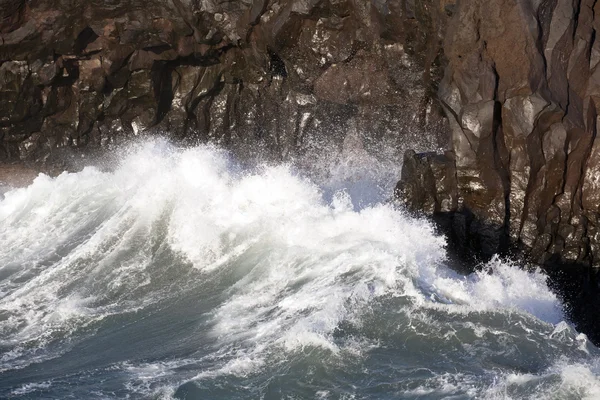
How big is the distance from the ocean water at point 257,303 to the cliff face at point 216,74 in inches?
76.5

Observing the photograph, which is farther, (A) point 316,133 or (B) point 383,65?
(A) point 316,133

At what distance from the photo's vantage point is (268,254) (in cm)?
998

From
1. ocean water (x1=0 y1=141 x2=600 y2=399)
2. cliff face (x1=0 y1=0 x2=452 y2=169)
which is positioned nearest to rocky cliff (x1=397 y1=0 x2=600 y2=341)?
ocean water (x1=0 y1=141 x2=600 y2=399)

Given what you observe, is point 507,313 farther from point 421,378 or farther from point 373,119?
point 373,119

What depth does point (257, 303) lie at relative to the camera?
8789 mm

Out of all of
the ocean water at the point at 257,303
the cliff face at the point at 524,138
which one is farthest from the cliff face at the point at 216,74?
the cliff face at the point at 524,138

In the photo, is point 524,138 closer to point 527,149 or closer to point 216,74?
point 527,149

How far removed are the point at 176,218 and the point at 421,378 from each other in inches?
214

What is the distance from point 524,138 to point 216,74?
663 centimetres

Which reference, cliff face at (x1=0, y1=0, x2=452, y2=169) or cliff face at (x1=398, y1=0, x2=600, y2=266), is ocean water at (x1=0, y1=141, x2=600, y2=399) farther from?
cliff face at (x1=0, y1=0, x2=452, y2=169)

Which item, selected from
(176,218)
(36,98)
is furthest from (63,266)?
(36,98)

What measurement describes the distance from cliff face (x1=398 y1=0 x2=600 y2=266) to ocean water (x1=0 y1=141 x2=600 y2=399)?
65 cm

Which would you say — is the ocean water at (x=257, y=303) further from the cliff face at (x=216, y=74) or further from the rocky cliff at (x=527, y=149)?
the cliff face at (x=216, y=74)

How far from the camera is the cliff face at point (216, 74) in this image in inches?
526
